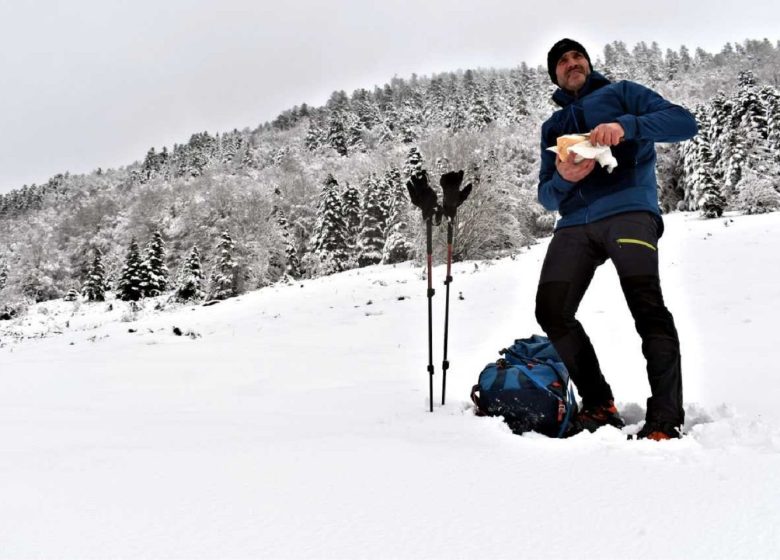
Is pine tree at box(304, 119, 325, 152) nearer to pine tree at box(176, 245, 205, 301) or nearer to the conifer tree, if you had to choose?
the conifer tree

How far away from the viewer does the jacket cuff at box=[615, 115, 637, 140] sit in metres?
2.30

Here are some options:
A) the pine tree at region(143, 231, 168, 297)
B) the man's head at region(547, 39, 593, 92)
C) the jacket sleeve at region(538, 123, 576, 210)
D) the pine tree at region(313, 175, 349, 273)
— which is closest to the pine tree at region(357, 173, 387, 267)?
the pine tree at region(313, 175, 349, 273)

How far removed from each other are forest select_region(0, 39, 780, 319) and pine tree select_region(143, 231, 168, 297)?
12 centimetres

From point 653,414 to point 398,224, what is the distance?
103 feet

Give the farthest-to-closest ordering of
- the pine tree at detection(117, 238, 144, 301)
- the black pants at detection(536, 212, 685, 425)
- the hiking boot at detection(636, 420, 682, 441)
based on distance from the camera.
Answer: the pine tree at detection(117, 238, 144, 301) → the black pants at detection(536, 212, 685, 425) → the hiking boot at detection(636, 420, 682, 441)

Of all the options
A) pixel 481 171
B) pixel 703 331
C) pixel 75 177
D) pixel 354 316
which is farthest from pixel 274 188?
pixel 75 177

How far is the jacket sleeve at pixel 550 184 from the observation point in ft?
8.75

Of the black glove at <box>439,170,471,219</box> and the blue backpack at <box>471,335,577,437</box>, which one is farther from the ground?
the black glove at <box>439,170,471,219</box>

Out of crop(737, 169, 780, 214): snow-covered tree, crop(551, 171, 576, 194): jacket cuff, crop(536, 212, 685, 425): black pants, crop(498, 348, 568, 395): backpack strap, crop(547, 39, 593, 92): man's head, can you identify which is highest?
crop(737, 169, 780, 214): snow-covered tree

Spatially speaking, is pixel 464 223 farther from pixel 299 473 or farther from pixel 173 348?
pixel 299 473

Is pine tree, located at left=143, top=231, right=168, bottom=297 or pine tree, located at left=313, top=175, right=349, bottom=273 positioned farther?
pine tree, located at left=313, top=175, right=349, bottom=273

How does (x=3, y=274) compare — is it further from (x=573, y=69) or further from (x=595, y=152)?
(x=595, y=152)

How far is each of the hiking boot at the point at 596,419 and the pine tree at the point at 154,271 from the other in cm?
4134

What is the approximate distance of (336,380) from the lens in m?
4.46
